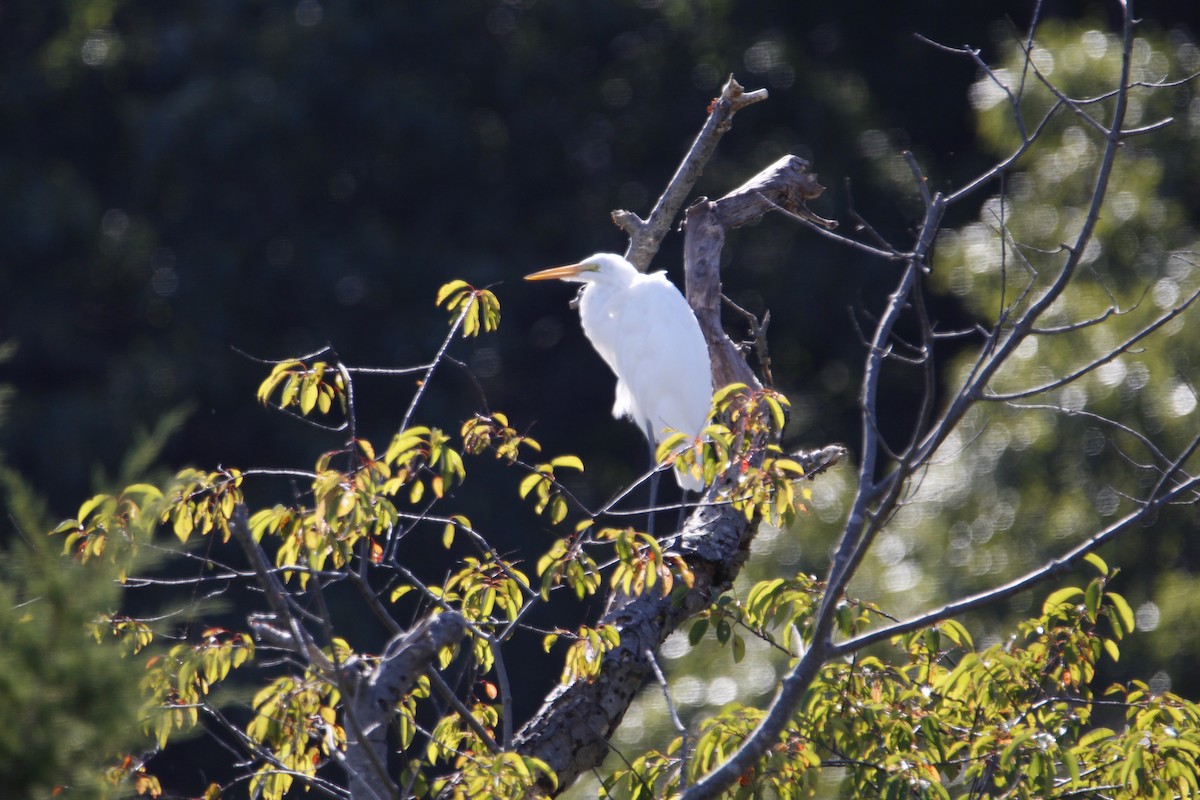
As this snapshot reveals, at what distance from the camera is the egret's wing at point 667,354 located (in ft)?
14.7

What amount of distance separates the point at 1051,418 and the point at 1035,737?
119 inches

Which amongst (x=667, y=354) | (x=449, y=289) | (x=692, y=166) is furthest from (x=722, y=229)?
(x=667, y=354)

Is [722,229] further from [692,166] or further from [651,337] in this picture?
[651,337]

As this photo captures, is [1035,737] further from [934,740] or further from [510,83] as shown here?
[510,83]

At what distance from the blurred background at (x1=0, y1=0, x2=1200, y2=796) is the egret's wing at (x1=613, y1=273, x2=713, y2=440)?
3786 mm

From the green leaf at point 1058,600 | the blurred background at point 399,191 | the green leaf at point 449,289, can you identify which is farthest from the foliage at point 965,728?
the blurred background at point 399,191

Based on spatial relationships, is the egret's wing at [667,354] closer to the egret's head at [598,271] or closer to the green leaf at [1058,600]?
the egret's head at [598,271]

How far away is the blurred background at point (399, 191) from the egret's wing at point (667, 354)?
12.4 ft

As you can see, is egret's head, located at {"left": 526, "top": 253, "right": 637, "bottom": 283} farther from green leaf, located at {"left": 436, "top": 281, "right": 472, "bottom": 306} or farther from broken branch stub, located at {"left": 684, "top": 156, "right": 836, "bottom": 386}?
green leaf, located at {"left": 436, "top": 281, "right": 472, "bottom": 306}

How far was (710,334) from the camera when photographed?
3.33 meters

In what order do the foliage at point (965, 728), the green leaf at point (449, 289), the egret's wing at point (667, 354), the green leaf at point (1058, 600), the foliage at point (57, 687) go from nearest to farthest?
the foliage at point (57, 687)
the foliage at point (965, 728)
the green leaf at point (1058, 600)
the green leaf at point (449, 289)
the egret's wing at point (667, 354)

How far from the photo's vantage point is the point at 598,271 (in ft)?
14.5

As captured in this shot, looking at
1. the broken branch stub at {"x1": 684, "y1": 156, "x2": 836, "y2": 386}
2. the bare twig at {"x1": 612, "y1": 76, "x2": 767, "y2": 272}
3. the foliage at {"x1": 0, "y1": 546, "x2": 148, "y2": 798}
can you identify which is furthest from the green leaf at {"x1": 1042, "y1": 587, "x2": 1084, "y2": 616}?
the foliage at {"x1": 0, "y1": 546, "x2": 148, "y2": 798}

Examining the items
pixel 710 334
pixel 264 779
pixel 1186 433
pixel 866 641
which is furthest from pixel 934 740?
pixel 1186 433
